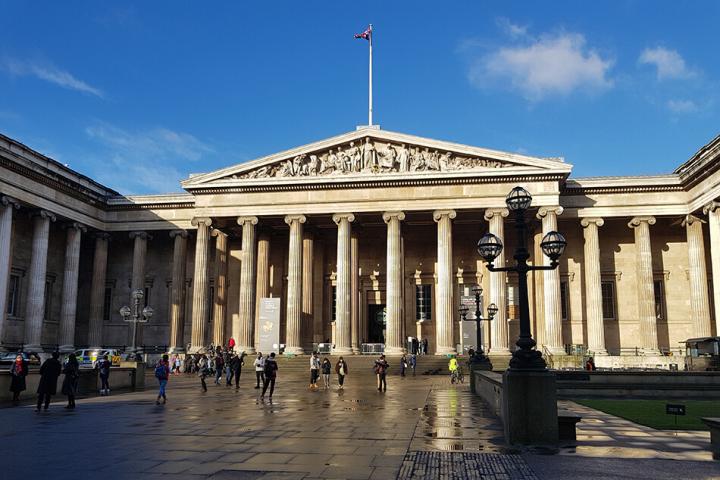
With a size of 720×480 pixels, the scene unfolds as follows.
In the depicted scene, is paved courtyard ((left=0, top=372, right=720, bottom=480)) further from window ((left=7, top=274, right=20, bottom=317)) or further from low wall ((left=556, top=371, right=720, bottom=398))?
window ((left=7, top=274, right=20, bottom=317))

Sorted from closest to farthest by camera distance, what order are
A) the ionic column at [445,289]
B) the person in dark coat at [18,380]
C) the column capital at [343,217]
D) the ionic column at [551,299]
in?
1. the person in dark coat at [18,380]
2. the ionic column at [551,299]
3. the ionic column at [445,289]
4. the column capital at [343,217]

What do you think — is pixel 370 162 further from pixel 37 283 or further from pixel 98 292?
pixel 37 283

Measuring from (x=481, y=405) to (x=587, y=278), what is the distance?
90.2ft

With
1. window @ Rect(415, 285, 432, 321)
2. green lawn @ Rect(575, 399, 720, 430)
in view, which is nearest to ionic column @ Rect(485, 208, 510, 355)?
window @ Rect(415, 285, 432, 321)

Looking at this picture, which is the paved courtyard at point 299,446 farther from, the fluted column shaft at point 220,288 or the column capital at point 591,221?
the column capital at point 591,221

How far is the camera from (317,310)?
4978 centimetres

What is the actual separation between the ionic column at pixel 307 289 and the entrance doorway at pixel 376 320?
5610 mm

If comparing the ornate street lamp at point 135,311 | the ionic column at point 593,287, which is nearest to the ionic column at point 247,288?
the ornate street lamp at point 135,311

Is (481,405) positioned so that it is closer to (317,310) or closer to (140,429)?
(140,429)

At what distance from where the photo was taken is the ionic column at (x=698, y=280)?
138 feet

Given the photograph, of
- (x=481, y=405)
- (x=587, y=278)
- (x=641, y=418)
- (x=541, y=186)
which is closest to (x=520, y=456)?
(x=641, y=418)

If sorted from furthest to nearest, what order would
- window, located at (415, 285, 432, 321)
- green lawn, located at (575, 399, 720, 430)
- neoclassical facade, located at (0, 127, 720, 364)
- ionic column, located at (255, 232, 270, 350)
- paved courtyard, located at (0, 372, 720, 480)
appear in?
1. window, located at (415, 285, 432, 321)
2. ionic column, located at (255, 232, 270, 350)
3. neoclassical facade, located at (0, 127, 720, 364)
4. green lawn, located at (575, 399, 720, 430)
5. paved courtyard, located at (0, 372, 720, 480)

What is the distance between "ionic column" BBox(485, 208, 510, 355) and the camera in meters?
40.8

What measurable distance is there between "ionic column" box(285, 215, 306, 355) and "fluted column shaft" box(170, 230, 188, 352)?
910cm
